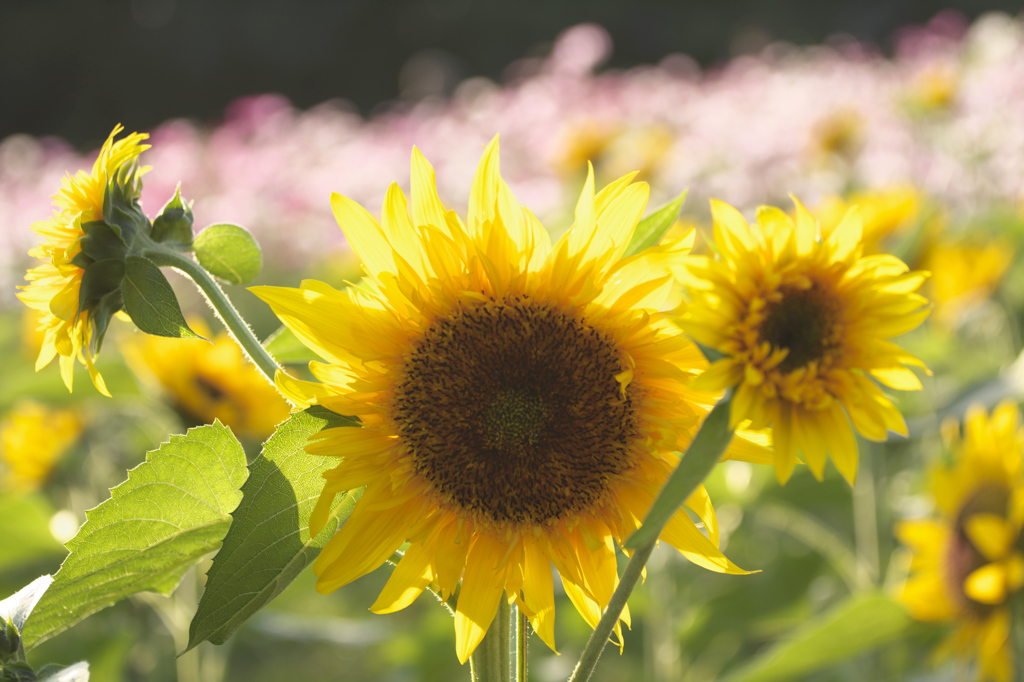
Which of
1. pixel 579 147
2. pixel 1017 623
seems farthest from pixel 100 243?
pixel 579 147

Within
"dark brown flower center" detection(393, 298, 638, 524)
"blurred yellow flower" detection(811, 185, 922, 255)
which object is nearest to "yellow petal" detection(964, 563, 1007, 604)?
"blurred yellow flower" detection(811, 185, 922, 255)

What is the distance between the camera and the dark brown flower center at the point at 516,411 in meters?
0.44

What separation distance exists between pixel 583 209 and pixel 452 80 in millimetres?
7034

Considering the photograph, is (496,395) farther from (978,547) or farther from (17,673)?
(978,547)

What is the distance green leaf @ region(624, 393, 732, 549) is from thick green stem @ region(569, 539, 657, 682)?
0.02 m

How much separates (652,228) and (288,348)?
209 millimetres

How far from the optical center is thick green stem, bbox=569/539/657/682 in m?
0.34

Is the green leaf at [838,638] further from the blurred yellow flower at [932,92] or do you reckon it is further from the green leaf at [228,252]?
the blurred yellow flower at [932,92]

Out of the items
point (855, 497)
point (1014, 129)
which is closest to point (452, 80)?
point (1014, 129)

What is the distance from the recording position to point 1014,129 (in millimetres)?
1764

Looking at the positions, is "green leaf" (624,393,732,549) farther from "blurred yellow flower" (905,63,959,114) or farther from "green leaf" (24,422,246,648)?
"blurred yellow flower" (905,63,959,114)

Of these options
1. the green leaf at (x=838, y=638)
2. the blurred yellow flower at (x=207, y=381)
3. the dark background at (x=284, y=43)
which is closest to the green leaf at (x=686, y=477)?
A: the green leaf at (x=838, y=638)

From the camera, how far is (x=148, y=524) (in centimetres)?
42

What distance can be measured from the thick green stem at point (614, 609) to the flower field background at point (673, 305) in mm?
116
